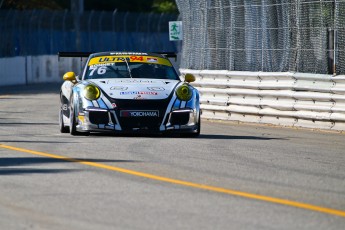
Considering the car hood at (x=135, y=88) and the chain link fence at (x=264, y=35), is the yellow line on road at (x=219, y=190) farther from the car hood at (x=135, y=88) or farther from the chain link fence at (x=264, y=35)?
the chain link fence at (x=264, y=35)

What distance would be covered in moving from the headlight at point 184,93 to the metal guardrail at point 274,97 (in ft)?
11.8

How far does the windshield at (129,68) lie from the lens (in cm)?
1748

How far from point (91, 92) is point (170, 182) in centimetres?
605

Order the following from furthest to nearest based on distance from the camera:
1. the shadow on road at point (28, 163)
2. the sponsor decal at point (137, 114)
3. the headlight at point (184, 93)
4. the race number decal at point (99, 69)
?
1. the race number decal at point (99, 69)
2. the headlight at point (184, 93)
3. the sponsor decal at point (137, 114)
4. the shadow on road at point (28, 163)

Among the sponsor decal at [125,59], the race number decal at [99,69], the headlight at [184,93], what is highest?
the sponsor decal at [125,59]

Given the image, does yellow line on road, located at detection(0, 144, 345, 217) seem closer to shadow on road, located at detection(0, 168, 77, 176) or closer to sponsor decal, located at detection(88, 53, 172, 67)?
shadow on road, located at detection(0, 168, 77, 176)

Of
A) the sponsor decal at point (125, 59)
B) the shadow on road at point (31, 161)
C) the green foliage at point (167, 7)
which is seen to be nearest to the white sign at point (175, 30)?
the sponsor decal at point (125, 59)

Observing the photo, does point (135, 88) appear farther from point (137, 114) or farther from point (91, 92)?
point (91, 92)

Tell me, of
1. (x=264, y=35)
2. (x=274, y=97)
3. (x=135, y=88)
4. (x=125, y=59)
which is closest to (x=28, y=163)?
(x=135, y=88)

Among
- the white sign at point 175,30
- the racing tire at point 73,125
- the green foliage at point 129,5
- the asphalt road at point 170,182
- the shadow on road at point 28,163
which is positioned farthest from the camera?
the green foliage at point 129,5

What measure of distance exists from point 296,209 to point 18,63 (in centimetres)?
3898

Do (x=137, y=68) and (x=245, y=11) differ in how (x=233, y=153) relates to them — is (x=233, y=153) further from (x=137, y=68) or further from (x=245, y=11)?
(x=245, y=11)

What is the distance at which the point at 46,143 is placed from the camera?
1510cm

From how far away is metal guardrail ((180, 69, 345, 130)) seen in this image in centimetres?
1947
